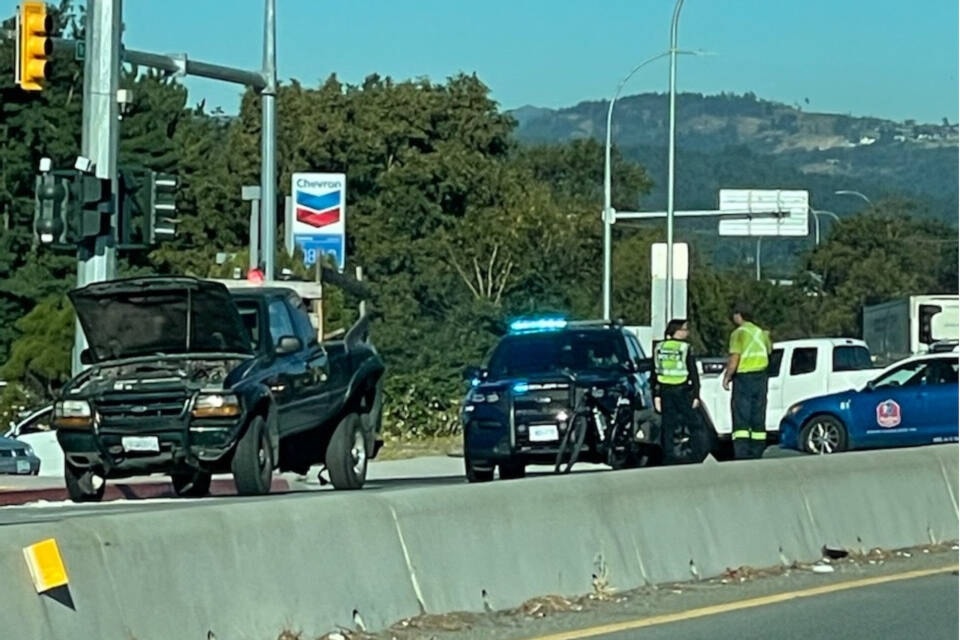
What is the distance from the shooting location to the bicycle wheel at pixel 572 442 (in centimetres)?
2092

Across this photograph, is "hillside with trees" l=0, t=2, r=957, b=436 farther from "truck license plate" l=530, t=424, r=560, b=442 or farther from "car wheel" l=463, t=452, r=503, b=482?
Answer: "truck license plate" l=530, t=424, r=560, b=442

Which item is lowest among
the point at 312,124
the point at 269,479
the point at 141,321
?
the point at 269,479

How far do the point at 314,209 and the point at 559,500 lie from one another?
31067mm

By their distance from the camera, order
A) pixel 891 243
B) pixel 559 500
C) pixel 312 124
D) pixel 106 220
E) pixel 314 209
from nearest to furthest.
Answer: pixel 559 500
pixel 106 220
pixel 314 209
pixel 312 124
pixel 891 243

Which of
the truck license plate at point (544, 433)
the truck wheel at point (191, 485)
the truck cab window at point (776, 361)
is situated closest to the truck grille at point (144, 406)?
the truck wheel at point (191, 485)

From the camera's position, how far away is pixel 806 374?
3522cm

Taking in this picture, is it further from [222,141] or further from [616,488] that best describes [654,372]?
[222,141]

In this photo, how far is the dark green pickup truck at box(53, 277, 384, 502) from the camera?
55.8 feet

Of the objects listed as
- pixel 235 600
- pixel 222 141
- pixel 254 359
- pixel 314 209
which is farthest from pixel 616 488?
pixel 222 141

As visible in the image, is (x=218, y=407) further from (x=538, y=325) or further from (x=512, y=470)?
(x=538, y=325)

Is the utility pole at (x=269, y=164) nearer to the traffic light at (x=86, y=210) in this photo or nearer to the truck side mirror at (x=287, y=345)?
the traffic light at (x=86, y=210)

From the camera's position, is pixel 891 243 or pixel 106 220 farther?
pixel 891 243

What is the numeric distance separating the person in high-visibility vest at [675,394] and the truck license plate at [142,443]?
21.0 feet

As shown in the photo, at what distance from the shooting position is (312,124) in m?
74.6
